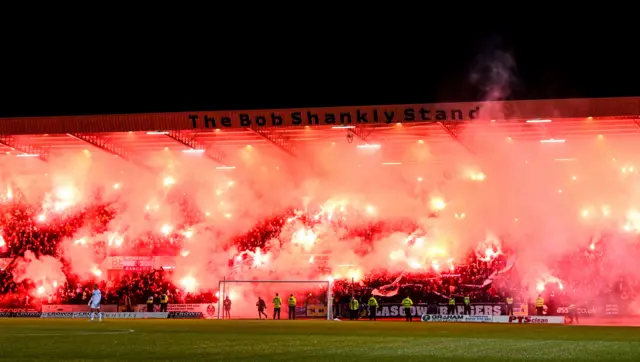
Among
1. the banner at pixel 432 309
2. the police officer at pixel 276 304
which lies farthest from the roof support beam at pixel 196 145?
the banner at pixel 432 309

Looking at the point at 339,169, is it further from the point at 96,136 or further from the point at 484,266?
the point at 96,136

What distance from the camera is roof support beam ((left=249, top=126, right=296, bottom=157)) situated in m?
36.8

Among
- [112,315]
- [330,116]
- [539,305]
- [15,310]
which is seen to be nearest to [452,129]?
[330,116]

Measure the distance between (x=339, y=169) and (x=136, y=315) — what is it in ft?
41.4

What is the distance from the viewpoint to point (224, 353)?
505 inches

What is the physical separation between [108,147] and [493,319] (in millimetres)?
20375

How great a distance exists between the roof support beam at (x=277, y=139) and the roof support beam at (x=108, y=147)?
26.7ft

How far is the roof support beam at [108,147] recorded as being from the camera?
126 ft

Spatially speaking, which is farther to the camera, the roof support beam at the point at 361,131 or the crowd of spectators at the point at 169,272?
the crowd of spectators at the point at 169,272

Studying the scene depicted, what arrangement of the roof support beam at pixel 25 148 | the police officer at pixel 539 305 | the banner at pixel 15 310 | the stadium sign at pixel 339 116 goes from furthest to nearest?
the banner at pixel 15 310, the roof support beam at pixel 25 148, the police officer at pixel 539 305, the stadium sign at pixel 339 116

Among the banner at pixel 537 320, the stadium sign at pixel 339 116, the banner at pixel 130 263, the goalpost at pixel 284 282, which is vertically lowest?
the banner at pixel 537 320

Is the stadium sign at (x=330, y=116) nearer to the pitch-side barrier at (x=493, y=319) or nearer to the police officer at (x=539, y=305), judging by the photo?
the pitch-side barrier at (x=493, y=319)

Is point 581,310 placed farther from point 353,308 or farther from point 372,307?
point 353,308

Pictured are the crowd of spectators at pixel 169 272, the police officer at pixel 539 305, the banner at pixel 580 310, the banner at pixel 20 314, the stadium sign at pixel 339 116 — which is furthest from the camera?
the banner at pixel 20 314
